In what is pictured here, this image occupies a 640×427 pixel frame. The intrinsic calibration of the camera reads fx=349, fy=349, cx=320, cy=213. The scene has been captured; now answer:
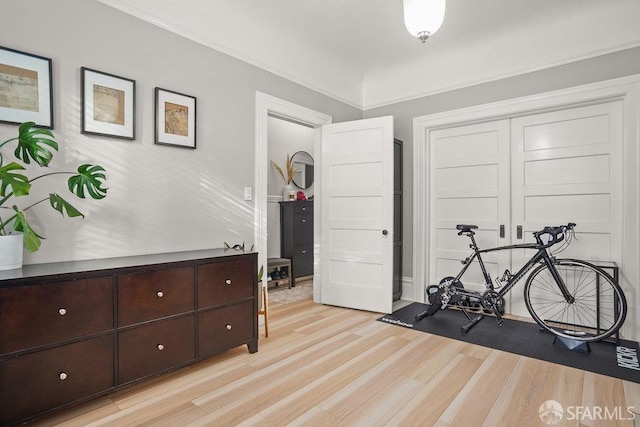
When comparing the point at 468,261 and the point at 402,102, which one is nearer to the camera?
the point at 468,261

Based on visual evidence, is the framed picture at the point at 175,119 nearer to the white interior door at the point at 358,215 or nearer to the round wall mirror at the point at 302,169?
the white interior door at the point at 358,215

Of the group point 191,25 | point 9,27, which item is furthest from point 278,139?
point 9,27

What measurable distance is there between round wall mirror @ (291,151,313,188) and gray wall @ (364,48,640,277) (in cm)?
158

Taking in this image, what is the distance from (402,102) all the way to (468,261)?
6.94 ft

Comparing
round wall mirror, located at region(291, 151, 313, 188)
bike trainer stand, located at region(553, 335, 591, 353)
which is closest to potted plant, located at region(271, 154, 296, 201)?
round wall mirror, located at region(291, 151, 313, 188)

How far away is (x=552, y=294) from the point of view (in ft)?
11.4

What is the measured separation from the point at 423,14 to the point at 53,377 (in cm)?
274

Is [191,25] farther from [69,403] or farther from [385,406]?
[385,406]

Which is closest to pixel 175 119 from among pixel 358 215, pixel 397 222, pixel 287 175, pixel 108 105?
pixel 108 105

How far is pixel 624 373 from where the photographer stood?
234 cm

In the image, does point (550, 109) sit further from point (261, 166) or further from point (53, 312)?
point (53, 312)

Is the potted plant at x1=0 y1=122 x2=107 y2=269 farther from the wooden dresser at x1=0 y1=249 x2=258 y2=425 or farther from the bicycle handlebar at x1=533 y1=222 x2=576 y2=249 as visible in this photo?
the bicycle handlebar at x1=533 y1=222 x2=576 y2=249

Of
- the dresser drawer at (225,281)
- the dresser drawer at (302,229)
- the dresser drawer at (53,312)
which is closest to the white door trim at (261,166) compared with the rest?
the dresser drawer at (225,281)

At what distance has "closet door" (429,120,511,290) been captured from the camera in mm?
3783
